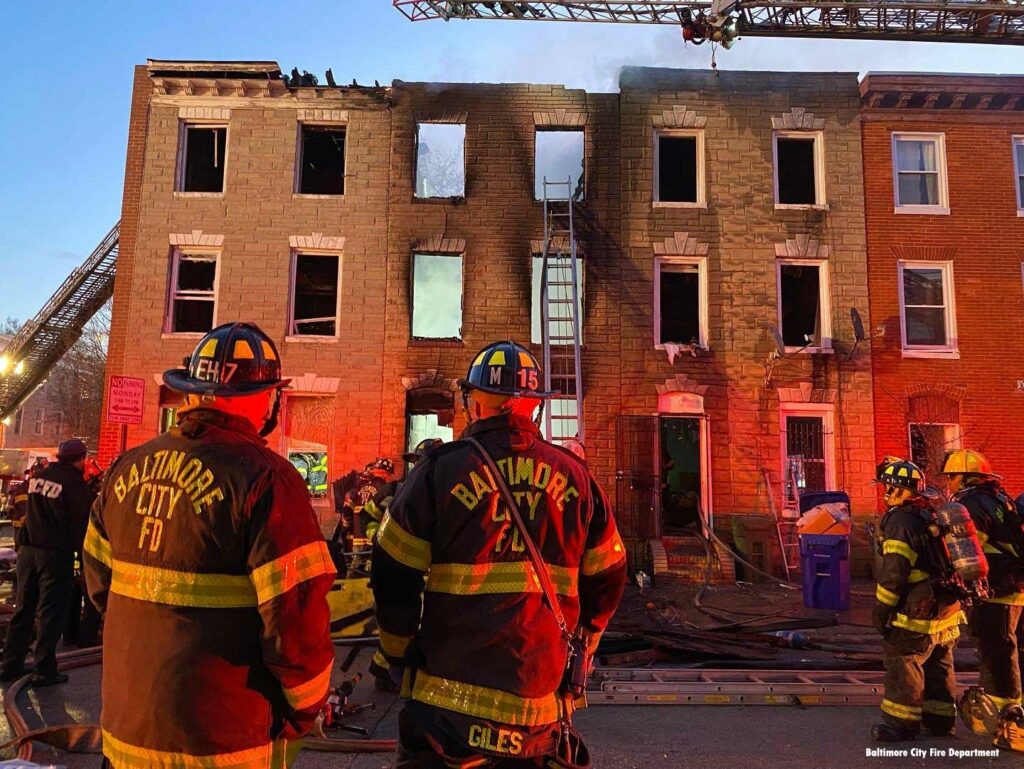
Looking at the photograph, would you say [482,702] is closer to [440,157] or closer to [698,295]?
[698,295]

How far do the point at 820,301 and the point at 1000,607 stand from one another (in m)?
10.1

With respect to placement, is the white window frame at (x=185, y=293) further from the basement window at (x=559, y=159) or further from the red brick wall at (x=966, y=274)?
the red brick wall at (x=966, y=274)

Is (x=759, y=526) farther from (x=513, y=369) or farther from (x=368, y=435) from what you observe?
(x=513, y=369)

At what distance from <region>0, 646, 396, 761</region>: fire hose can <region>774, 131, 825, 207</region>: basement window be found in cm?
1344

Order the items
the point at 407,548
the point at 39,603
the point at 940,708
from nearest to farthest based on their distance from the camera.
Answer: the point at 407,548 < the point at 940,708 < the point at 39,603

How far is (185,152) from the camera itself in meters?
14.6

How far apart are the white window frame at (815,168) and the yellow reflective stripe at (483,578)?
13.6m

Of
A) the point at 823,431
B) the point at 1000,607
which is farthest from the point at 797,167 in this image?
the point at 1000,607

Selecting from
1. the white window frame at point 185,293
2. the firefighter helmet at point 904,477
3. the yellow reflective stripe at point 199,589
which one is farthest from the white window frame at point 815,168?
the yellow reflective stripe at point 199,589

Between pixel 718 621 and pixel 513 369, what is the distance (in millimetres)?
7426

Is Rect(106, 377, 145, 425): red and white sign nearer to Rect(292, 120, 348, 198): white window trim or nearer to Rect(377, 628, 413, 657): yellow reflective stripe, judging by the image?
Rect(292, 120, 348, 198): white window trim

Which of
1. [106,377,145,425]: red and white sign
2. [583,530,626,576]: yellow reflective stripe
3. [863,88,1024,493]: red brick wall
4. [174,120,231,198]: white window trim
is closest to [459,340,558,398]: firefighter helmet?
[583,530,626,576]: yellow reflective stripe

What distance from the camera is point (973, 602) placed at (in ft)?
16.7

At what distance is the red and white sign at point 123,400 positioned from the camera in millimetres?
9539
